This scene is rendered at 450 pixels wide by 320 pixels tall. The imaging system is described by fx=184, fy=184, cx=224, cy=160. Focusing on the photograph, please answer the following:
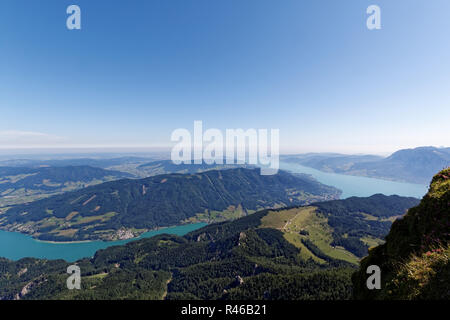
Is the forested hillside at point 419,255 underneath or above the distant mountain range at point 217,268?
above

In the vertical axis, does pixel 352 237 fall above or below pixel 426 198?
below

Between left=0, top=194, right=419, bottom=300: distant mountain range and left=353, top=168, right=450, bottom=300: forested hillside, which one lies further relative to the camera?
left=0, top=194, right=419, bottom=300: distant mountain range

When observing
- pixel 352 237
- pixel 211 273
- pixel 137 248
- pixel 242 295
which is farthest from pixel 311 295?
pixel 137 248

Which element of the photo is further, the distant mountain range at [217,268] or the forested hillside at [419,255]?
the distant mountain range at [217,268]

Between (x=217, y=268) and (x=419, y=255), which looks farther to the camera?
(x=217, y=268)

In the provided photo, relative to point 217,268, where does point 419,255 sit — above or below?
above

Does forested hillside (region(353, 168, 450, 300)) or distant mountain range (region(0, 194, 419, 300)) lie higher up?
forested hillside (region(353, 168, 450, 300))
